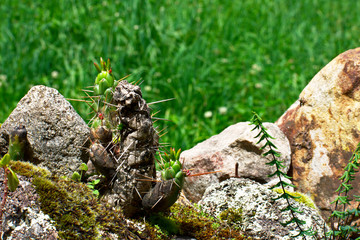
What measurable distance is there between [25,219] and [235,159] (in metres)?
1.89

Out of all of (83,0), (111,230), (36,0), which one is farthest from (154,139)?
(36,0)

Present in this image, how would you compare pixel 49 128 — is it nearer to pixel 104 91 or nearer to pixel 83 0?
pixel 104 91

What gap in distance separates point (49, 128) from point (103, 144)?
51 centimetres

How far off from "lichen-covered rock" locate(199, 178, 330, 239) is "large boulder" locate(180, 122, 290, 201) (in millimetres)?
213

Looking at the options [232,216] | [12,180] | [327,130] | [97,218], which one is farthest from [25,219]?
[327,130]

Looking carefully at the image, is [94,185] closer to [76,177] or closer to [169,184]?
[76,177]

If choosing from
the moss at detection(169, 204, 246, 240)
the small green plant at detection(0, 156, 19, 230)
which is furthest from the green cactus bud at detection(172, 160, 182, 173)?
the small green plant at detection(0, 156, 19, 230)

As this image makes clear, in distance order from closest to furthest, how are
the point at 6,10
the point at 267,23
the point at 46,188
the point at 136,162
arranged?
the point at 46,188 → the point at 136,162 → the point at 6,10 → the point at 267,23

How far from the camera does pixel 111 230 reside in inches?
103

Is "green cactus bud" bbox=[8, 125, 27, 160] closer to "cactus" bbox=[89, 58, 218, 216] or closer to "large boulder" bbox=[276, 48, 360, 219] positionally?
"cactus" bbox=[89, 58, 218, 216]

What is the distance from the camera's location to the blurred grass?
5879mm

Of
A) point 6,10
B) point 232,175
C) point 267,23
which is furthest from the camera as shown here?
point 267,23

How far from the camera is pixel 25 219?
2.31m

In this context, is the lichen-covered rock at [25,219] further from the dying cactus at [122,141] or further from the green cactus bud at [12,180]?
the dying cactus at [122,141]
